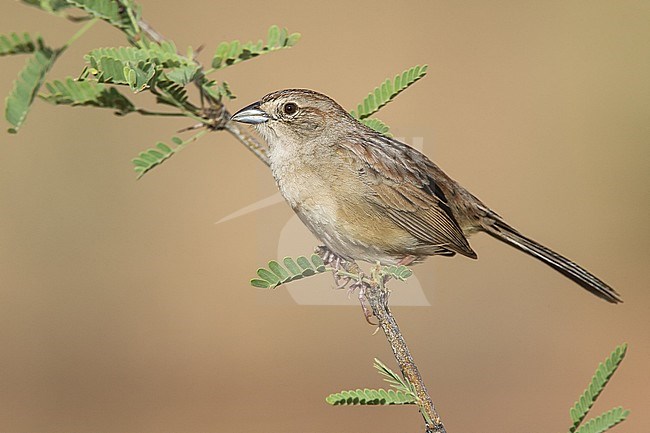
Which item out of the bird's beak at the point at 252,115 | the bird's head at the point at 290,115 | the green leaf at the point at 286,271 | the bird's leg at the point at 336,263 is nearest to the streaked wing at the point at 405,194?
the bird's head at the point at 290,115

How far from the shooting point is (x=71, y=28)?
7.52m

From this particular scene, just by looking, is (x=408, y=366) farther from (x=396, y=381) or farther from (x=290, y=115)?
(x=290, y=115)

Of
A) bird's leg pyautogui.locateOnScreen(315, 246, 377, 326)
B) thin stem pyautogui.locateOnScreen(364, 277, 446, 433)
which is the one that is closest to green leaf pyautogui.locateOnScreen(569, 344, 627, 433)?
thin stem pyautogui.locateOnScreen(364, 277, 446, 433)

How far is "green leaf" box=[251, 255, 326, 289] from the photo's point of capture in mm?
1370

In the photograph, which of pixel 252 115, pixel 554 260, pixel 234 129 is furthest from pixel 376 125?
pixel 554 260

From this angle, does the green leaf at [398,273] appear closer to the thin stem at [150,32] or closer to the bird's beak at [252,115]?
the thin stem at [150,32]

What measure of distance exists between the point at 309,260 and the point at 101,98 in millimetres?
429

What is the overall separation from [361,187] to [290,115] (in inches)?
11.8

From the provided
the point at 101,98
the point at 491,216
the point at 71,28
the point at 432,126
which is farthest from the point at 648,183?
the point at 101,98

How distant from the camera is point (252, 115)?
2.32 m

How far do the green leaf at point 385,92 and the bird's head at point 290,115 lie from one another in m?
0.73

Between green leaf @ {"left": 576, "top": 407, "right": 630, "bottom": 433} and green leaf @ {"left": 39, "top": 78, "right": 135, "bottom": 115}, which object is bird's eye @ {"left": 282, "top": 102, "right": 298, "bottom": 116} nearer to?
green leaf @ {"left": 39, "top": 78, "right": 135, "bottom": 115}

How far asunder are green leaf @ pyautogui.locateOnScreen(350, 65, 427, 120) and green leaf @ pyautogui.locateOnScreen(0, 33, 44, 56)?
68cm

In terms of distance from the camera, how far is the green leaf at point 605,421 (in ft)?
4.03
